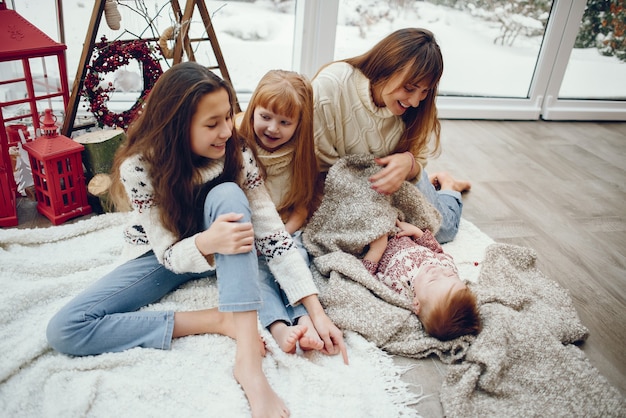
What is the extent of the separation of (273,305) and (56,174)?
89cm

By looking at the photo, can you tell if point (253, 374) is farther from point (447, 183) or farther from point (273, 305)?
point (447, 183)

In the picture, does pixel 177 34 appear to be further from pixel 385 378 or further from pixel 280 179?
pixel 385 378

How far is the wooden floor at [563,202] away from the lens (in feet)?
5.12

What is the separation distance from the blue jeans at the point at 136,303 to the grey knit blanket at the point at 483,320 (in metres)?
0.33

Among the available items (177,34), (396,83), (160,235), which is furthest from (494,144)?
(160,235)

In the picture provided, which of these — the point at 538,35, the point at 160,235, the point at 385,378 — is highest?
the point at 538,35

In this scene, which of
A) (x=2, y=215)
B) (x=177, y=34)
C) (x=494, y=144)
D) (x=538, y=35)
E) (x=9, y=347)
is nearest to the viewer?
(x=9, y=347)

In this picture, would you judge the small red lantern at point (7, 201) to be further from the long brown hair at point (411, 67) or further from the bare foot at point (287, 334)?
the long brown hair at point (411, 67)

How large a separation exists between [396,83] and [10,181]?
130 cm

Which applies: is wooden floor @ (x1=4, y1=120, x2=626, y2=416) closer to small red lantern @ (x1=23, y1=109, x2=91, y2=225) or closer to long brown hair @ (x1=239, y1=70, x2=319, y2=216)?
small red lantern @ (x1=23, y1=109, x2=91, y2=225)

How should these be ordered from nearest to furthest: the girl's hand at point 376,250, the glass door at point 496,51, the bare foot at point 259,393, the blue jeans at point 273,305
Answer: the bare foot at point 259,393, the blue jeans at point 273,305, the girl's hand at point 376,250, the glass door at point 496,51

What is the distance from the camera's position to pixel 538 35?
3006mm

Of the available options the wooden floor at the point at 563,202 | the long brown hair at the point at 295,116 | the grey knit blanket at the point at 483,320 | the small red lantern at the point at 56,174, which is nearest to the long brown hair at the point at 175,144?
the long brown hair at the point at 295,116

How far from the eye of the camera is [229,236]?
43.1 inches
